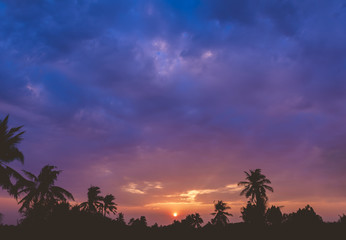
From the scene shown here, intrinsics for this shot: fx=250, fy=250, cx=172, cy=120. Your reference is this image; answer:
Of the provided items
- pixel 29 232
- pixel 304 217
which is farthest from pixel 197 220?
pixel 29 232

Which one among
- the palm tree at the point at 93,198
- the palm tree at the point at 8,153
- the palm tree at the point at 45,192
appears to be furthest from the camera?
the palm tree at the point at 93,198

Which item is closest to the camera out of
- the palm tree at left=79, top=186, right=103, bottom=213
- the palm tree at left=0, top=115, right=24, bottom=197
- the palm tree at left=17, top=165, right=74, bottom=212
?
the palm tree at left=0, top=115, right=24, bottom=197

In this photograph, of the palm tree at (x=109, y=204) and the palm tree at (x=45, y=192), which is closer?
the palm tree at (x=45, y=192)

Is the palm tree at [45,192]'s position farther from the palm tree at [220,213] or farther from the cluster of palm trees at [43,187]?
the palm tree at [220,213]

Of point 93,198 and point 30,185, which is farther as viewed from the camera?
point 93,198

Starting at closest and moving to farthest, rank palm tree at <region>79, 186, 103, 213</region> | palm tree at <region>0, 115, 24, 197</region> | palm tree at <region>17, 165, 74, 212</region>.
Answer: palm tree at <region>0, 115, 24, 197</region>, palm tree at <region>17, 165, 74, 212</region>, palm tree at <region>79, 186, 103, 213</region>

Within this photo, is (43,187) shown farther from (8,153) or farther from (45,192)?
(8,153)

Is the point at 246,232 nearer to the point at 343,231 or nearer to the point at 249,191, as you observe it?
the point at 343,231

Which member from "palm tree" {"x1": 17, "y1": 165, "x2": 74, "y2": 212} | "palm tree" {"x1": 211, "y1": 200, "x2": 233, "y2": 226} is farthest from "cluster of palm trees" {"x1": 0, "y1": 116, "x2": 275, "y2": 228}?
"palm tree" {"x1": 211, "y1": 200, "x2": 233, "y2": 226}

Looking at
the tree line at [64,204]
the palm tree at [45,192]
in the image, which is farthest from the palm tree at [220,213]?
the palm tree at [45,192]

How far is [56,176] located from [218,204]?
63.4 metres

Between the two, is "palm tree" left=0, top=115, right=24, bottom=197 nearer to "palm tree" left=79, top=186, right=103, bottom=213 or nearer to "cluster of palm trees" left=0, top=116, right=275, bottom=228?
"cluster of palm trees" left=0, top=116, right=275, bottom=228

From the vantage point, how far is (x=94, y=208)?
58.5m

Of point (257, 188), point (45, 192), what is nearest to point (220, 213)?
point (257, 188)
